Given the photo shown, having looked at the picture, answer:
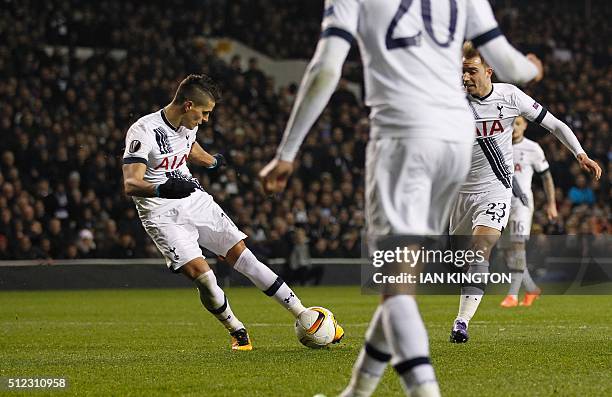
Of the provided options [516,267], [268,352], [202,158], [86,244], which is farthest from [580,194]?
[268,352]

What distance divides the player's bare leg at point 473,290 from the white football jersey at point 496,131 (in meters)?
0.41

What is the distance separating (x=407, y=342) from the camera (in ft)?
15.5

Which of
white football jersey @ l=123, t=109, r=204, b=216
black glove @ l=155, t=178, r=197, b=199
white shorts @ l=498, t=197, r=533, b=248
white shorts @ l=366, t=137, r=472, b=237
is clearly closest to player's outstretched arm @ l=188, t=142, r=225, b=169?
white football jersey @ l=123, t=109, r=204, b=216

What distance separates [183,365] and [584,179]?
55.6 ft

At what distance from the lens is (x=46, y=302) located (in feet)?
53.5

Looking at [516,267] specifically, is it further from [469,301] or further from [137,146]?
[137,146]

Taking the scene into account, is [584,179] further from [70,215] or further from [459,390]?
[459,390]

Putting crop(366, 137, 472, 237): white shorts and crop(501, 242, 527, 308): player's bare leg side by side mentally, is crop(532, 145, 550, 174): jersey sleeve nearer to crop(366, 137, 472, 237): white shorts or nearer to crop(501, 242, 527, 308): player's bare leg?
crop(501, 242, 527, 308): player's bare leg

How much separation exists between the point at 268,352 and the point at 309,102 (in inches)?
165

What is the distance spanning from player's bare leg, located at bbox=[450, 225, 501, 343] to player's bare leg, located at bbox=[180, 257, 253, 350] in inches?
69.0

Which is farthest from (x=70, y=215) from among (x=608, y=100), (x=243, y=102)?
(x=608, y=100)

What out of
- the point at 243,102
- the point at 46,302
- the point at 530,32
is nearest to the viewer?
the point at 46,302

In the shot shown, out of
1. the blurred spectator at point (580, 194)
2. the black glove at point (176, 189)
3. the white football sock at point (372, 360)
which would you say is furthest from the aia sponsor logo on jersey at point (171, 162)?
the blurred spectator at point (580, 194)

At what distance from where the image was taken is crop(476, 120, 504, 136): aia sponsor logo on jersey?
31.8ft
